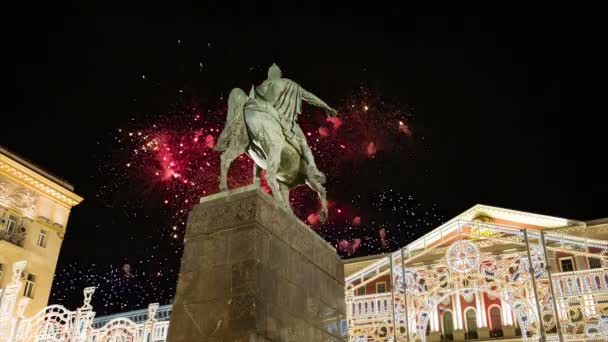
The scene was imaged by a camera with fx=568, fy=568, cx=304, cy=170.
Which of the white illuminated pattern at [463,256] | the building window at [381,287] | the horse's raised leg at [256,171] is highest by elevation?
the building window at [381,287]

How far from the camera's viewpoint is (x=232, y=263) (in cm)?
657

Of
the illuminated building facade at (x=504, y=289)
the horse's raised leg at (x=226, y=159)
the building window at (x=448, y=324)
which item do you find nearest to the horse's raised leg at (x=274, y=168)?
the horse's raised leg at (x=226, y=159)

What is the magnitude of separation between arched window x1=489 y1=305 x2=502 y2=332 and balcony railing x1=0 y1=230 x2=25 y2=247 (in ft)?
83.0

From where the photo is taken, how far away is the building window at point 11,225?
29.6m

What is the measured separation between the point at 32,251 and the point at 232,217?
2785cm

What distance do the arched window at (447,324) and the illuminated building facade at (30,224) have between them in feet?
72.7

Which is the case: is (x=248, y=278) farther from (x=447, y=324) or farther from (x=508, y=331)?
(x=447, y=324)

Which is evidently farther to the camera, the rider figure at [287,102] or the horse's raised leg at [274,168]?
the rider figure at [287,102]

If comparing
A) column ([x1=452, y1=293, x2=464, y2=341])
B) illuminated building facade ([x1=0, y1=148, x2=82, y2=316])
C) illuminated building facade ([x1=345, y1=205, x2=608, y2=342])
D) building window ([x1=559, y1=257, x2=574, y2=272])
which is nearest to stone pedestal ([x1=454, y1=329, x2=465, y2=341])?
column ([x1=452, y1=293, x2=464, y2=341])

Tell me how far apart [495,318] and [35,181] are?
26280mm

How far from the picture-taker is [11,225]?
29953 millimetres

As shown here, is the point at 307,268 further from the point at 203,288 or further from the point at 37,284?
the point at 37,284

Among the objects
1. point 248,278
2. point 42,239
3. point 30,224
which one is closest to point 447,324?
point 42,239

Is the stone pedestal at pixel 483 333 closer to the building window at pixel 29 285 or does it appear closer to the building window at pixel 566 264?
the building window at pixel 566 264
